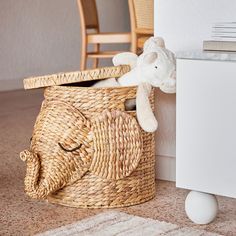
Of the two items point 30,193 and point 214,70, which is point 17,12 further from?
point 214,70

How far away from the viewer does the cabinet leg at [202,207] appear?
138 centimetres

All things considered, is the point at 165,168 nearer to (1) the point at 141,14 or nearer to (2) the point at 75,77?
(2) the point at 75,77

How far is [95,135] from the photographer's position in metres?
1.53

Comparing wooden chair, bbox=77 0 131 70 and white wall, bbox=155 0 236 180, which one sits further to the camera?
wooden chair, bbox=77 0 131 70

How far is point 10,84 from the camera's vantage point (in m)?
4.36

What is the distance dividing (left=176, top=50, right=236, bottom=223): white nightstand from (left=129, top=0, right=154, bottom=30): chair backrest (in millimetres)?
2061

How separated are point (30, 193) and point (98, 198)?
0.19 meters

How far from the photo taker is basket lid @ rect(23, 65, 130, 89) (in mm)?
1533

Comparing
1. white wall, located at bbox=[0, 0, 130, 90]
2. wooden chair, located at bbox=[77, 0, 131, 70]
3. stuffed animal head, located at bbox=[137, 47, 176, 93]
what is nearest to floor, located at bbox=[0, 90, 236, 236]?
stuffed animal head, located at bbox=[137, 47, 176, 93]

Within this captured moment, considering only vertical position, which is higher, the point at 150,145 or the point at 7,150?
the point at 150,145

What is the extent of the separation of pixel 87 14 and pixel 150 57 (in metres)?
2.27

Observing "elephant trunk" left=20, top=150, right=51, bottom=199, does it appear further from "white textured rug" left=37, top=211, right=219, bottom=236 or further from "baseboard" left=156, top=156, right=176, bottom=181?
"baseboard" left=156, top=156, right=176, bottom=181

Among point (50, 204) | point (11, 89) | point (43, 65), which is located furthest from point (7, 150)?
point (43, 65)

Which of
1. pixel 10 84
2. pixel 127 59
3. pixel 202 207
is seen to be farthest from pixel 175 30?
pixel 10 84
